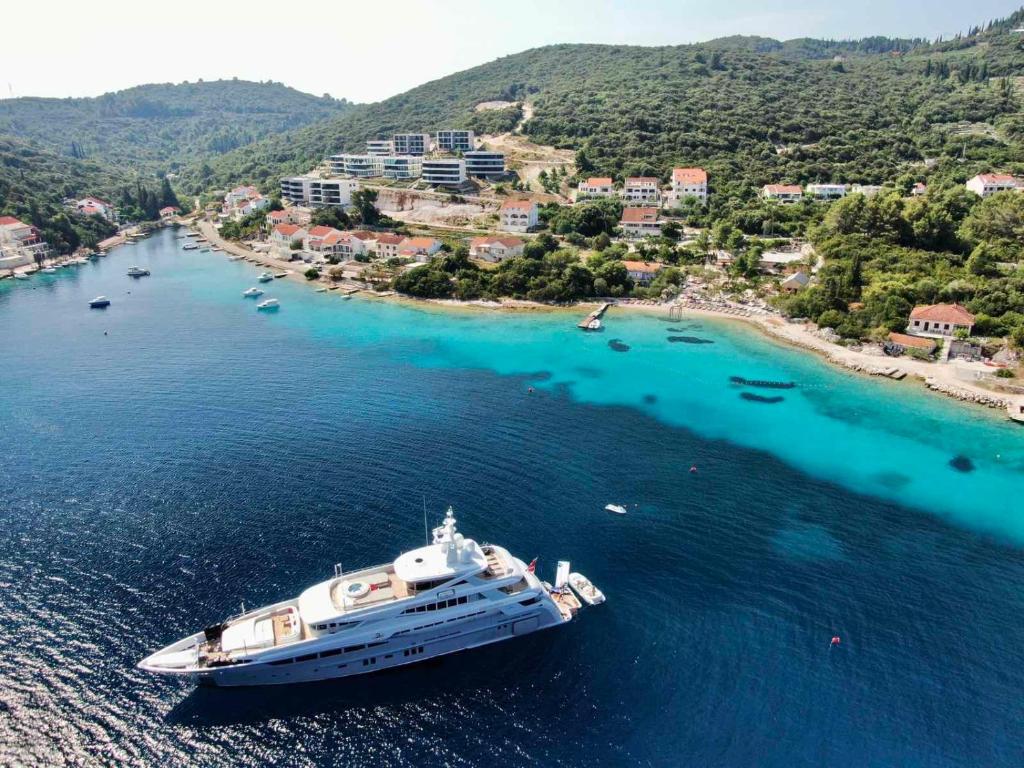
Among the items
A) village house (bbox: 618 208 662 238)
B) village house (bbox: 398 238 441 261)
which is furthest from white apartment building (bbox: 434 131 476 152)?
village house (bbox: 618 208 662 238)

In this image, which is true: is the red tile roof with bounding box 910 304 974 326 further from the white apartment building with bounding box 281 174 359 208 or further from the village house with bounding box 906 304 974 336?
the white apartment building with bounding box 281 174 359 208

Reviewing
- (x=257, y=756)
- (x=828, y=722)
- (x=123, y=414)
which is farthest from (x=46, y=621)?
(x=828, y=722)

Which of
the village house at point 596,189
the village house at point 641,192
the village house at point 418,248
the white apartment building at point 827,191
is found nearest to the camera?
the village house at point 418,248

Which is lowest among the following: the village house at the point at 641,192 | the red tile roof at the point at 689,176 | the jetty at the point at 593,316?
the jetty at the point at 593,316

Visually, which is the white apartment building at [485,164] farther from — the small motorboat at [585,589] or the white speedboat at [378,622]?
the white speedboat at [378,622]

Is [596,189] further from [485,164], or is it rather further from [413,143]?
[413,143]

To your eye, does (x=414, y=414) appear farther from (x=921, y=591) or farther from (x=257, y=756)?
(x=921, y=591)

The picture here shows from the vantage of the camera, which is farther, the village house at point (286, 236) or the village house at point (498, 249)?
the village house at point (286, 236)

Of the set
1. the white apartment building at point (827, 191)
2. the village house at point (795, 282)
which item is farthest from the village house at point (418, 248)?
the white apartment building at point (827, 191)

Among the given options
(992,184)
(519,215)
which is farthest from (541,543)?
(992,184)
